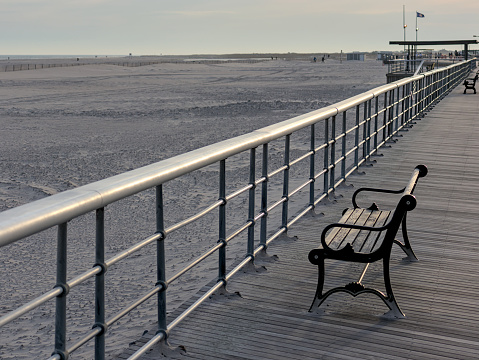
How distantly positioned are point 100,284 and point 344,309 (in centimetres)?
187

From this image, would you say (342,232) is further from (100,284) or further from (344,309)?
(100,284)

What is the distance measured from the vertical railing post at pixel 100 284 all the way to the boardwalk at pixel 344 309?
0.63 metres

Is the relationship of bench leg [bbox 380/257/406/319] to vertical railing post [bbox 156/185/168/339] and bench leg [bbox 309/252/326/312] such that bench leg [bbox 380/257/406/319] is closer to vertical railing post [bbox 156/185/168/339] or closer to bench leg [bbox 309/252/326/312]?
bench leg [bbox 309/252/326/312]

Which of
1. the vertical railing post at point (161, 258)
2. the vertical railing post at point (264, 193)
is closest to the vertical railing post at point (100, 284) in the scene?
the vertical railing post at point (161, 258)

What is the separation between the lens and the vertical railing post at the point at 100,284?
109 inches

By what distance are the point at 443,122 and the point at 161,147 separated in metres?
7.14

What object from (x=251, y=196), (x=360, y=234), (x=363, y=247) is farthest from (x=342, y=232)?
(x=251, y=196)

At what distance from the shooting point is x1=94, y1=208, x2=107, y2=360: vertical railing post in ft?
9.07

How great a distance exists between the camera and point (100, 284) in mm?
2832

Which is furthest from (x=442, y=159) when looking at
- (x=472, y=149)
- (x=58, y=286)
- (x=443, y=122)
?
(x=58, y=286)

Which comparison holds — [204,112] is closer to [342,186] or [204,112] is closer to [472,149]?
[472,149]

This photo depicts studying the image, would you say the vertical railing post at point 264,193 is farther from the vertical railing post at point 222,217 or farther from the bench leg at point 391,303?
the bench leg at point 391,303

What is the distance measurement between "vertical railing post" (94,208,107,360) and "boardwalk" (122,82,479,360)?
626mm

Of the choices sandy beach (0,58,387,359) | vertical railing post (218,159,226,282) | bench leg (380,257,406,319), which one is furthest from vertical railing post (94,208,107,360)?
sandy beach (0,58,387,359)
